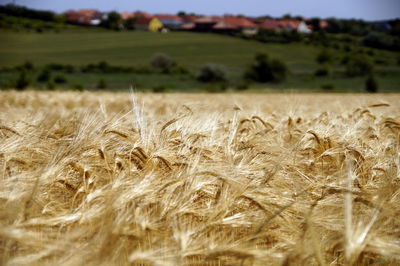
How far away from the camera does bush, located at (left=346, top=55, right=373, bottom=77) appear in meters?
49.8

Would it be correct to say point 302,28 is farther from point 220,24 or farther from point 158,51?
point 158,51

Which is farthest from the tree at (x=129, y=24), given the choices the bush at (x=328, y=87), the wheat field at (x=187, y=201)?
the wheat field at (x=187, y=201)

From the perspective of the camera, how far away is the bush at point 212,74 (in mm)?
47188

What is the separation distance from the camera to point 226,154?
7.71 ft

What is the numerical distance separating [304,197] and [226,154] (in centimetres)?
49

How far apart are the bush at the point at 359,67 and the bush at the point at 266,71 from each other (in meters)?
7.71

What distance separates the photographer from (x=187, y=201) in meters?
1.68

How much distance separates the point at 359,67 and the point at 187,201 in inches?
2082

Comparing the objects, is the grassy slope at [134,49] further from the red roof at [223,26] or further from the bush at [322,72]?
the red roof at [223,26]

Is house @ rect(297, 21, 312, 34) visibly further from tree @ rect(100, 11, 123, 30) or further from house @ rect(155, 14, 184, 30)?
house @ rect(155, 14, 184, 30)

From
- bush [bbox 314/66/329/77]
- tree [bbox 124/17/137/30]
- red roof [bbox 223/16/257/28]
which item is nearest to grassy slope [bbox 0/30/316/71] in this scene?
bush [bbox 314/66/329/77]

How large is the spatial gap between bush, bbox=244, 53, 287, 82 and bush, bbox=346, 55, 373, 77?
7713 mm

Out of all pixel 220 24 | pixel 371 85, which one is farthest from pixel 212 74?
pixel 220 24

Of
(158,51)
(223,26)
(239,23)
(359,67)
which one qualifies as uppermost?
(239,23)
